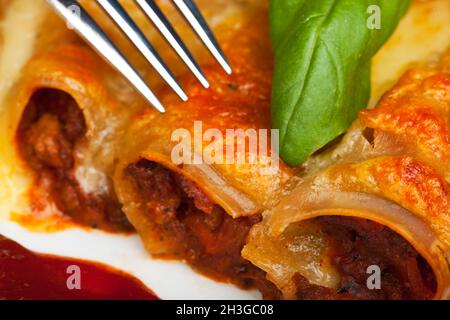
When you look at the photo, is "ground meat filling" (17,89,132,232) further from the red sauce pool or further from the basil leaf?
the basil leaf

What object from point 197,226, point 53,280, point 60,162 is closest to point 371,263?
point 197,226

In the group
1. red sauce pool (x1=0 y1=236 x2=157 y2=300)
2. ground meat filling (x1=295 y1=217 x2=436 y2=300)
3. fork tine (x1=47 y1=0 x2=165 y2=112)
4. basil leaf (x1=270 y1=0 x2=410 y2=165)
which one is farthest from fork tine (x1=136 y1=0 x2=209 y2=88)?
red sauce pool (x1=0 y1=236 x2=157 y2=300)

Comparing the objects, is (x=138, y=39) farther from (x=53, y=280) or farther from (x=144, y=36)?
(x=53, y=280)

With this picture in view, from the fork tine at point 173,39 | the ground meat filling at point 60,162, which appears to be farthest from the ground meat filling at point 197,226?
the fork tine at point 173,39

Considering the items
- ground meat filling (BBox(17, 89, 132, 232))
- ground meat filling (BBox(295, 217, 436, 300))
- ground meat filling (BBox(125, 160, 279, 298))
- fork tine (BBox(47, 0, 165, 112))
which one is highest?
fork tine (BBox(47, 0, 165, 112))

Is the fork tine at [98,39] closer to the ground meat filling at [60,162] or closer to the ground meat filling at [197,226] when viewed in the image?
the ground meat filling at [197,226]

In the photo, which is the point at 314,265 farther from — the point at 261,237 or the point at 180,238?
the point at 180,238
